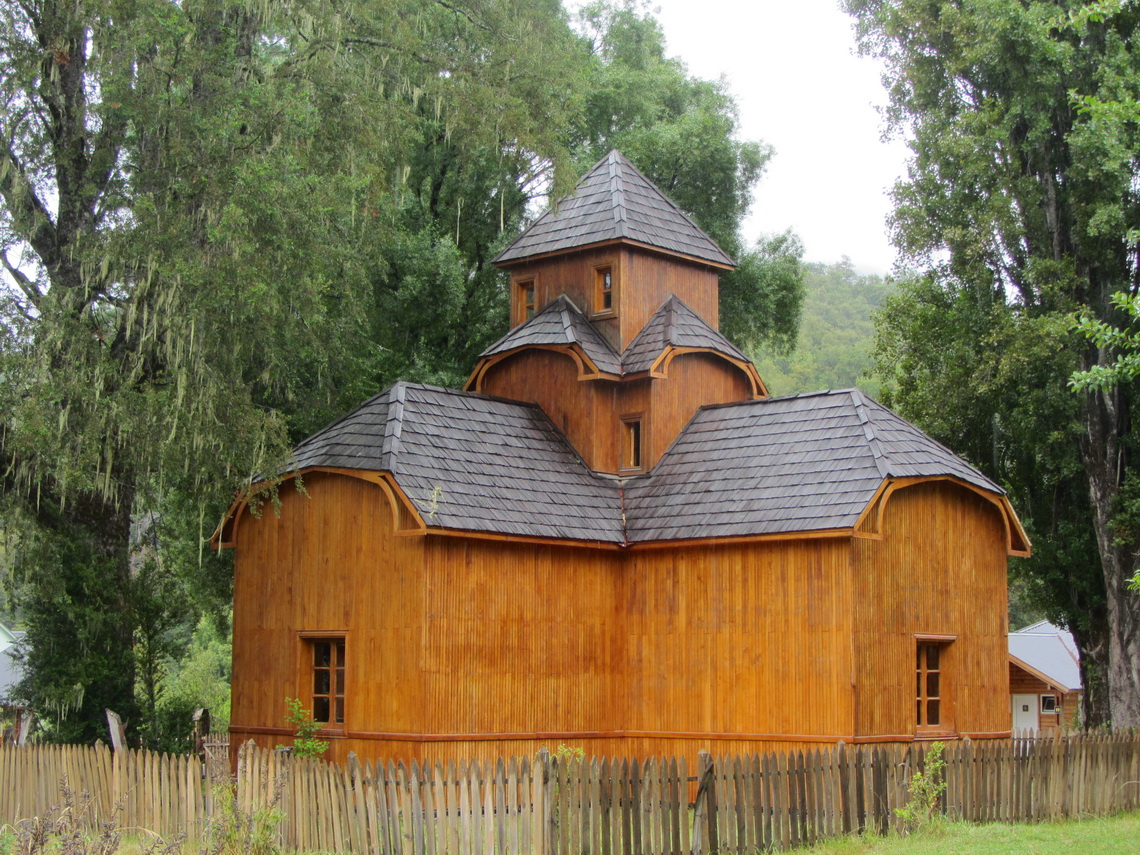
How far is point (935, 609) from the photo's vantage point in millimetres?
19250

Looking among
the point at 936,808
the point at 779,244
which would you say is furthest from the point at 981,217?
the point at 936,808

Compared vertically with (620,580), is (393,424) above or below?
above

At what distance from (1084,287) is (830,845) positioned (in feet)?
51.2

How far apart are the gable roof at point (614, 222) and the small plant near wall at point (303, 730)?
9.50m

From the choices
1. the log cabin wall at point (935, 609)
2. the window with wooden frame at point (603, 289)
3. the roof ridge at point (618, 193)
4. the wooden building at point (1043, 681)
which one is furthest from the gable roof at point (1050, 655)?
the roof ridge at point (618, 193)

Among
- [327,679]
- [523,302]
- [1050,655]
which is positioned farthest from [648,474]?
[1050,655]

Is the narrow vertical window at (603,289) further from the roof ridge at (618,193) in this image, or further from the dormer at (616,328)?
the roof ridge at (618,193)

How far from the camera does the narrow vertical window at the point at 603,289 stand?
23342 mm

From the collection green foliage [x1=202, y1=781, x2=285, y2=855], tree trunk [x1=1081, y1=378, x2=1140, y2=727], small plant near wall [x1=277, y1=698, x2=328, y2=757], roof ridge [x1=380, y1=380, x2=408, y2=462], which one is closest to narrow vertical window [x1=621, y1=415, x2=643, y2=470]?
roof ridge [x1=380, y1=380, x2=408, y2=462]

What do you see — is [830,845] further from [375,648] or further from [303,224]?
[303,224]

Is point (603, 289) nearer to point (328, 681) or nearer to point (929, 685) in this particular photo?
point (328, 681)

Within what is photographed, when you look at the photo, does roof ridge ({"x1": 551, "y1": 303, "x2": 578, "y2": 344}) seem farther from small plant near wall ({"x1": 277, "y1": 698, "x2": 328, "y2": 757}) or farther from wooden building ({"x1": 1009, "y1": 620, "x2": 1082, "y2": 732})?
wooden building ({"x1": 1009, "y1": 620, "x2": 1082, "y2": 732})

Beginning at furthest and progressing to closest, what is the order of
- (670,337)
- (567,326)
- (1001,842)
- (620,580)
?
(567,326), (670,337), (620,580), (1001,842)

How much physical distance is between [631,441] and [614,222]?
3.93 metres
